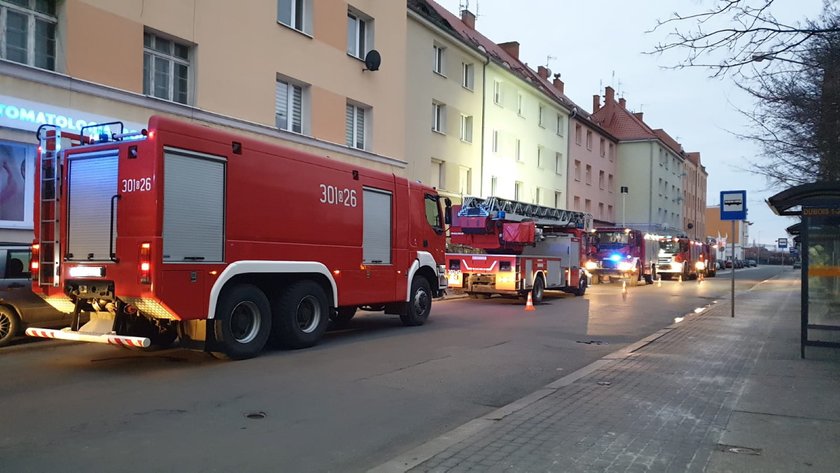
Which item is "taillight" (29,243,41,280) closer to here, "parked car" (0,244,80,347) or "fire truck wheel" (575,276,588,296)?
"parked car" (0,244,80,347)

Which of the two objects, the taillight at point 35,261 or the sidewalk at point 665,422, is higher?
the taillight at point 35,261

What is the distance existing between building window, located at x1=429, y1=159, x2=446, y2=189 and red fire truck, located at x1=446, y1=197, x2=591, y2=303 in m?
5.63

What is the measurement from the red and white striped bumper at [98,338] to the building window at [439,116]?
2001 cm

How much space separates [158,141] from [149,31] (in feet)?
27.3

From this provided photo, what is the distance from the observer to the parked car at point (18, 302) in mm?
9344

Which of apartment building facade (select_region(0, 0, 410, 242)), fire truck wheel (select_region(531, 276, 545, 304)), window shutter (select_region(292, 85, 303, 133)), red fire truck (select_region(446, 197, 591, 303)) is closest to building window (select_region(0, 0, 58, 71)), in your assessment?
apartment building facade (select_region(0, 0, 410, 242))

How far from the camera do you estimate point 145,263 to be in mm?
7695

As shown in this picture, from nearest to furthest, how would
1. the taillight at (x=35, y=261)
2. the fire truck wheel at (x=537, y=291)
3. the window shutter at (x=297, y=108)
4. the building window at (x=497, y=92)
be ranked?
the taillight at (x=35, y=261)
the window shutter at (x=297, y=108)
the fire truck wheel at (x=537, y=291)
the building window at (x=497, y=92)

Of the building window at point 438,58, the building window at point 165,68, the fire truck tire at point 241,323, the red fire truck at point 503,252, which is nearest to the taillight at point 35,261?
the fire truck tire at point 241,323

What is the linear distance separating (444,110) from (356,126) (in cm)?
700

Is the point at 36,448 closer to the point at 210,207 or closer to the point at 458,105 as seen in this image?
the point at 210,207

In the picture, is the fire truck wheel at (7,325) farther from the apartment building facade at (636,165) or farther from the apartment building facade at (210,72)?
the apartment building facade at (636,165)

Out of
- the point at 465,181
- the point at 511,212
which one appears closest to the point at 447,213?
the point at 511,212

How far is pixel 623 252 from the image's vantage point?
104 feet
